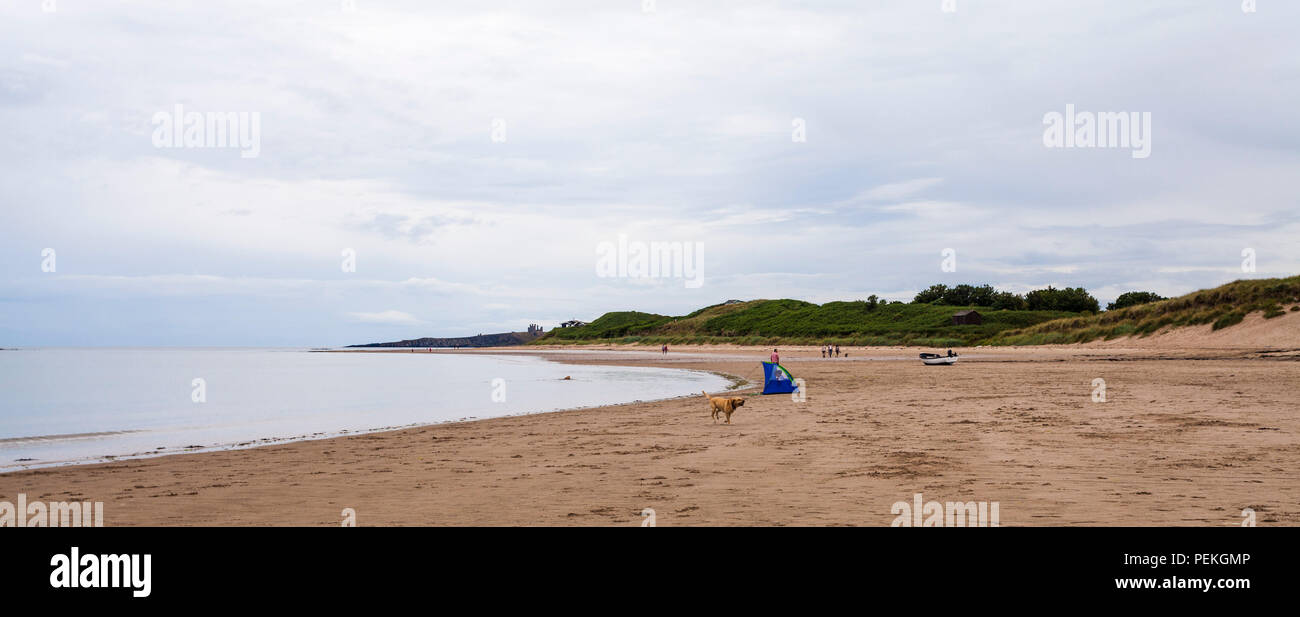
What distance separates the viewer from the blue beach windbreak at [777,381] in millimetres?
24312

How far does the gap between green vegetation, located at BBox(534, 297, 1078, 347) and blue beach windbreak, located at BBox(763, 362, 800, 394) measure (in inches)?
2311

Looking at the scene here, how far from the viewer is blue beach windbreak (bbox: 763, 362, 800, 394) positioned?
24.3 m

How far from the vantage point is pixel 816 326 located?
11788 centimetres

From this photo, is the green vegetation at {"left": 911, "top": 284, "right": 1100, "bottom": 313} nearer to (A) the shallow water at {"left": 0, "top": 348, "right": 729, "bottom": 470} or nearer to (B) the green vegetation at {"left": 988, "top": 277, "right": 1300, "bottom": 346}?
(B) the green vegetation at {"left": 988, "top": 277, "right": 1300, "bottom": 346}

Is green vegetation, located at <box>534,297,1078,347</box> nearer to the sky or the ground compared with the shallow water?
nearer to the sky

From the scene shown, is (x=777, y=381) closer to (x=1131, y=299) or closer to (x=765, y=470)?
(x=765, y=470)

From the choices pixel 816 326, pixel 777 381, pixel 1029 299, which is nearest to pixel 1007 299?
pixel 1029 299

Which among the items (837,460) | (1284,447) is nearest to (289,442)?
(837,460)

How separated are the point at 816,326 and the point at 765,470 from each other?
110 m

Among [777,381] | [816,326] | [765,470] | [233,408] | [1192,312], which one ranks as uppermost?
[1192,312]

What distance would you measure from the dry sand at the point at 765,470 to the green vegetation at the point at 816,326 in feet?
215

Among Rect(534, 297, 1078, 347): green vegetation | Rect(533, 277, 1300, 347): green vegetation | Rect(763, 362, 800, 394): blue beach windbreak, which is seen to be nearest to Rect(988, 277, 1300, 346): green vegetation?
Rect(533, 277, 1300, 347): green vegetation

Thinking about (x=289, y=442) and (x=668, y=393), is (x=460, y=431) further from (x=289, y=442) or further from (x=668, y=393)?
(x=668, y=393)
